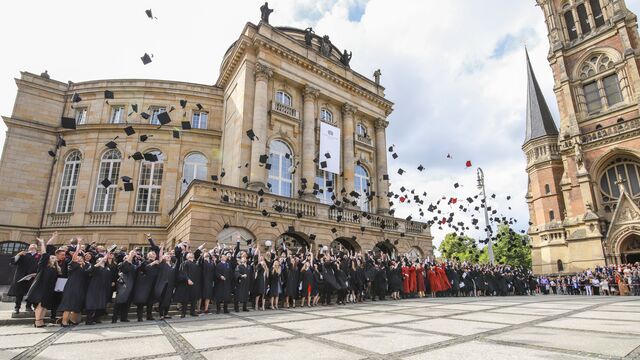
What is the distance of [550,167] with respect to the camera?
3584cm

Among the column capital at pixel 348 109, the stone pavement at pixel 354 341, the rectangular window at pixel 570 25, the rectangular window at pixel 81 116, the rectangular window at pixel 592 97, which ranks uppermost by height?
the rectangular window at pixel 570 25

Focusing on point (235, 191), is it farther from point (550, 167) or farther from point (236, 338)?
point (550, 167)

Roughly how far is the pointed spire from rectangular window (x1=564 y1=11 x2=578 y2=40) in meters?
7.28

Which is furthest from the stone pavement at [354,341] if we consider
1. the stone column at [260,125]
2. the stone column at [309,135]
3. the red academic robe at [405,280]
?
the stone column at [309,135]

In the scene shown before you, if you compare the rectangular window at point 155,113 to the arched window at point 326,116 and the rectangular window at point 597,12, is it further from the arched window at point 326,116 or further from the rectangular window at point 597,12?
the rectangular window at point 597,12

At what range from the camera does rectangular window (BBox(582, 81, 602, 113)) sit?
33.3 meters

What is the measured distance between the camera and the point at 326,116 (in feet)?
85.5

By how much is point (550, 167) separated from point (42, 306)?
42.5m

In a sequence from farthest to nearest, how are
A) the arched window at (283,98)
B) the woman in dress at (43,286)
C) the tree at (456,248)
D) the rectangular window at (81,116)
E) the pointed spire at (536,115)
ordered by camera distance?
the tree at (456,248), the pointed spire at (536,115), the rectangular window at (81,116), the arched window at (283,98), the woman in dress at (43,286)

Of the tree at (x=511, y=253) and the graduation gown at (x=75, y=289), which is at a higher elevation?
the tree at (x=511, y=253)

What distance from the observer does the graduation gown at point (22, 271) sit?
869 centimetres

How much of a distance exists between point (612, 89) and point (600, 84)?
1.12 m

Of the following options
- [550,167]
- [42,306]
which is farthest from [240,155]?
[550,167]

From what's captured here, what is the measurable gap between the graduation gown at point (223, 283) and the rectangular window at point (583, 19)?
44503 mm
